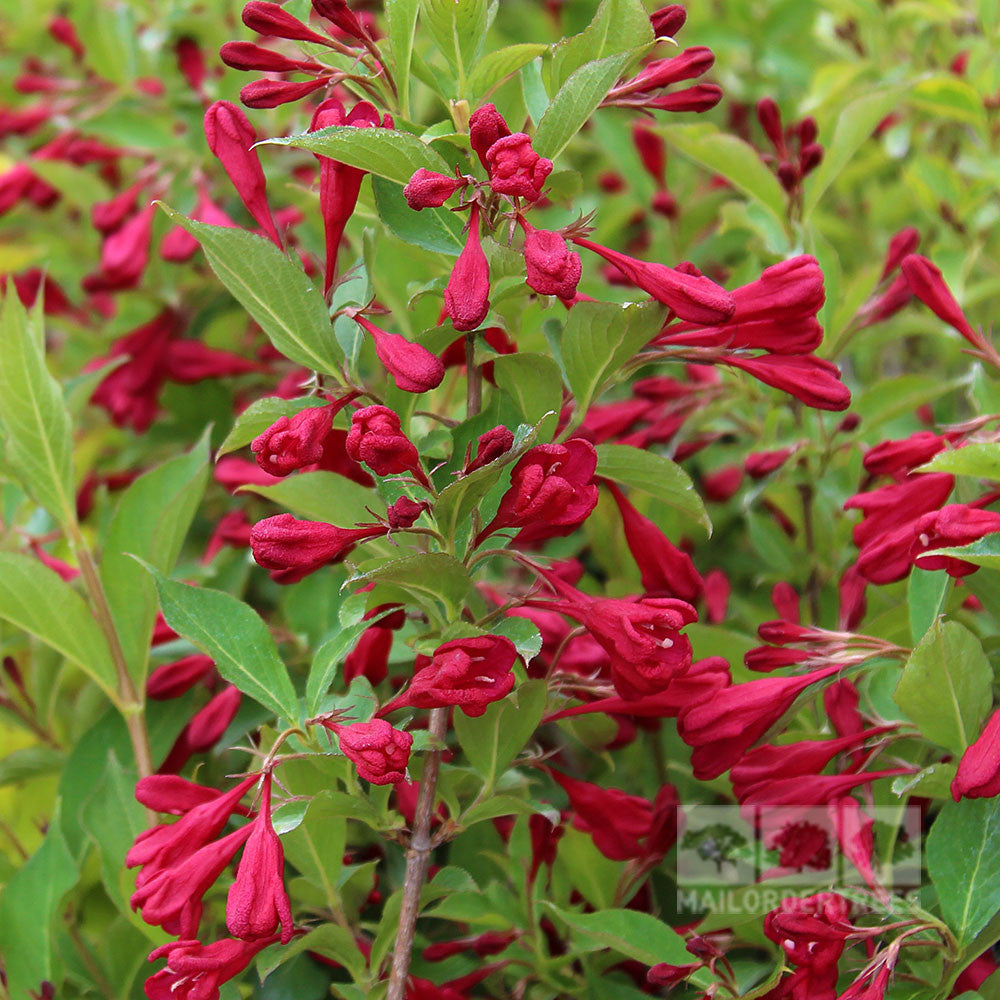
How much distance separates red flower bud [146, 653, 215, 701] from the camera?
4.46 ft

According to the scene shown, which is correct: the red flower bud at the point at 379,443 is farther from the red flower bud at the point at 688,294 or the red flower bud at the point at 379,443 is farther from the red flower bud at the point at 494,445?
the red flower bud at the point at 688,294

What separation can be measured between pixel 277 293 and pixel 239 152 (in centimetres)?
18

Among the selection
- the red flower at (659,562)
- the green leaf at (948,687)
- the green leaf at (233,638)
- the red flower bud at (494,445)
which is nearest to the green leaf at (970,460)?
the green leaf at (948,687)

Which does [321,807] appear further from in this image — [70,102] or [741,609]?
[70,102]

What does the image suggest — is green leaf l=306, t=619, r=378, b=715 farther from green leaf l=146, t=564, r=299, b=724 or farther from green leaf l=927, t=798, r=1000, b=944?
green leaf l=927, t=798, r=1000, b=944

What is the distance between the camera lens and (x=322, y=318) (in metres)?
1.03

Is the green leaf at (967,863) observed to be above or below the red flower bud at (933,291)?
below

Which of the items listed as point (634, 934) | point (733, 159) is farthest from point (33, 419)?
point (733, 159)

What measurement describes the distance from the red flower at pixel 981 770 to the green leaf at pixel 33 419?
0.98 m

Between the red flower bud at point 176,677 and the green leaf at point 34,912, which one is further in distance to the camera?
the red flower bud at point 176,677

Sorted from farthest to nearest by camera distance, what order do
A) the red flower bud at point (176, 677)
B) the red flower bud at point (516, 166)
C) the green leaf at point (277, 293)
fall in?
the red flower bud at point (176, 677) → the green leaf at point (277, 293) → the red flower bud at point (516, 166)

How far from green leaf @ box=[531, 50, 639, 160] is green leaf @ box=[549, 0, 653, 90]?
7 cm

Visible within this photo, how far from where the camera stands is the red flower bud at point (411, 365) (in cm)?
→ 95

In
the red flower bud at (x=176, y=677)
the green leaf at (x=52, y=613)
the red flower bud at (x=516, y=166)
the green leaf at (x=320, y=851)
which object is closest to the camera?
the red flower bud at (x=516, y=166)
